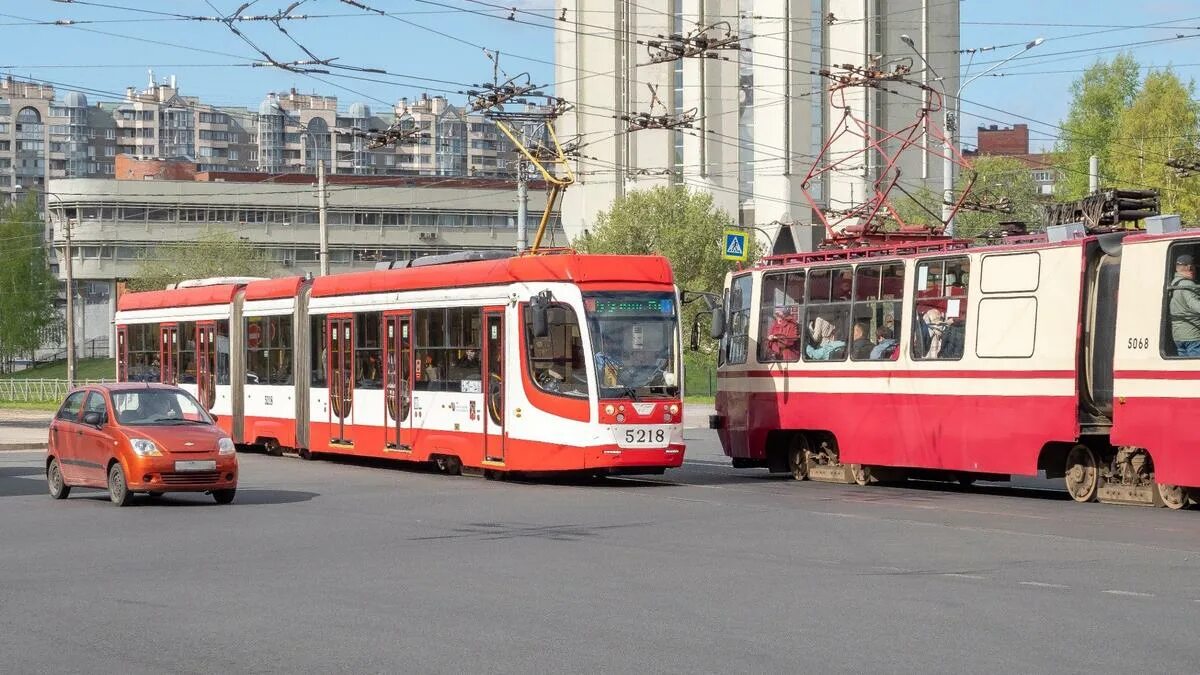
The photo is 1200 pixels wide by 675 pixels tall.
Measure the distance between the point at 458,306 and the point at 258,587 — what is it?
A: 13.0 metres

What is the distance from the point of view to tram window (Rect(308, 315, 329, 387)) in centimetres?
2950

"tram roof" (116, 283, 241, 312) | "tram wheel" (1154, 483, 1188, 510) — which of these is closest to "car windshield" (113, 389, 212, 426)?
"tram wheel" (1154, 483, 1188, 510)

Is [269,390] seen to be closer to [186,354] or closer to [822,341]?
[186,354]

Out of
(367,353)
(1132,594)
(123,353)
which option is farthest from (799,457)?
(123,353)

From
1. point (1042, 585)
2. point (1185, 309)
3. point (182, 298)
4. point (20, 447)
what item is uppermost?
point (1185, 309)

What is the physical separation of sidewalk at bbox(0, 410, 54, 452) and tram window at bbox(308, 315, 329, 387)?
11.0m

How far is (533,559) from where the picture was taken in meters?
14.3

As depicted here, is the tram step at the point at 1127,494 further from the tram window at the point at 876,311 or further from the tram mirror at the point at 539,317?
the tram mirror at the point at 539,317

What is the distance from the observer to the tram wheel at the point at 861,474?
78.5ft

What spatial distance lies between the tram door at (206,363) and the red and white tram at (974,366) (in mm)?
12293

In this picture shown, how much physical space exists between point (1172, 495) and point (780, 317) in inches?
280

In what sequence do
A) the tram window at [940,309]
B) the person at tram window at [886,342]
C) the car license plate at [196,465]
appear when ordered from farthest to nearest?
the person at tram window at [886,342] < the tram window at [940,309] < the car license plate at [196,465]

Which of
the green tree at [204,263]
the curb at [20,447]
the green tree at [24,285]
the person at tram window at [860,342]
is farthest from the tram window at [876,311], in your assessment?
the green tree at [24,285]

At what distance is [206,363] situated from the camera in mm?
34469
